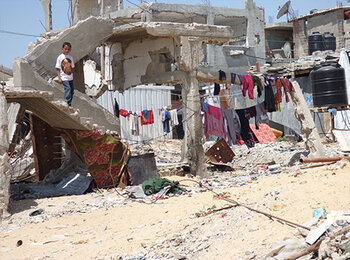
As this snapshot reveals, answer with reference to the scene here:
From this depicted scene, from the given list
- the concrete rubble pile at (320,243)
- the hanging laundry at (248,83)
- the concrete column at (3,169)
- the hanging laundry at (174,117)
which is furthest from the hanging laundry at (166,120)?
the concrete rubble pile at (320,243)

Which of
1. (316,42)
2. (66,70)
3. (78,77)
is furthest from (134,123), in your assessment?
(316,42)

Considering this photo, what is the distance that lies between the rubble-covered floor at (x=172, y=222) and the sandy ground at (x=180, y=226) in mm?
16

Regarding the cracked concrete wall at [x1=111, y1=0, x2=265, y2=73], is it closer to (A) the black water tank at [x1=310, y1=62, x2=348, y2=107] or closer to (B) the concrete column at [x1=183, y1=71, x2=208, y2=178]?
(A) the black water tank at [x1=310, y1=62, x2=348, y2=107]

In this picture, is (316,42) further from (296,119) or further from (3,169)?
(3,169)

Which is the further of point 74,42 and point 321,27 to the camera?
point 321,27

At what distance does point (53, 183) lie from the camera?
13.7 metres

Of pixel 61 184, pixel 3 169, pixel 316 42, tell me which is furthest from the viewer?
pixel 316 42

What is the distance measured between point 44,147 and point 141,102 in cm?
1192

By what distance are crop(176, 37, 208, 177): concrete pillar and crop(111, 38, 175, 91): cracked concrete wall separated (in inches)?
26.0

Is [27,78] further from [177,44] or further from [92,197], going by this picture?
[177,44]

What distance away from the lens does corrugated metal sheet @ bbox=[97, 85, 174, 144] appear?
79.7 ft

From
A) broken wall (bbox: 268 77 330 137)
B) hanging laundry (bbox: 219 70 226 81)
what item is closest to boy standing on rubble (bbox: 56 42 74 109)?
hanging laundry (bbox: 219 70 226 81)

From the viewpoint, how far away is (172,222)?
327 inches

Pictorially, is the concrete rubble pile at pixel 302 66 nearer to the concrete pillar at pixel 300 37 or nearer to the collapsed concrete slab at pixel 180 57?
the collapsed concrete slab at pixel 180 57
